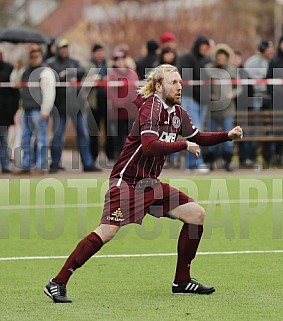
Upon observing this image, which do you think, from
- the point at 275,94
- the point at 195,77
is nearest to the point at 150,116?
the point at 195,77

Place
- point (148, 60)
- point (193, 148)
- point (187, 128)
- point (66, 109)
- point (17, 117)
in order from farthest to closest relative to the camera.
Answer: point (17, 117)
point (148, 60)
point (66, 109)
point (187, 128)
point (193, 148)

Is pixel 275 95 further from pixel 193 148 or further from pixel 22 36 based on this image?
pixel 193 148

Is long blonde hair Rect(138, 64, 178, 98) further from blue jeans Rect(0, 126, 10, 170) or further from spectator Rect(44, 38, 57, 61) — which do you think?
spectator Rect(44, 38, 57, 61)

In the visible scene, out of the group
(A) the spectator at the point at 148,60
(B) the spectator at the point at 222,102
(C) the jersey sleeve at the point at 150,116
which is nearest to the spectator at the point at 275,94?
(B) the spectator at the point at 222,102

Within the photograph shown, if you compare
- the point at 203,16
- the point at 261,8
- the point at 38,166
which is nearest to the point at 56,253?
the point at 38,166

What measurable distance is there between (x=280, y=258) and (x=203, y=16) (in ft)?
112

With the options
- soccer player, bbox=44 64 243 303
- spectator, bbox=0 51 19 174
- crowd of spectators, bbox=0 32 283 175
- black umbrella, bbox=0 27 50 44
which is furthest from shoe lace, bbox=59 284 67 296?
black umbrella, bbox=0 27 50 44

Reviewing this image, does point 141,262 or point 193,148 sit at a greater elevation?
point 193,148

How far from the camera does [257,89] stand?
19.5 meters

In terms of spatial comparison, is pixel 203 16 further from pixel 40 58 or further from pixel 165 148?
pixel 165 148

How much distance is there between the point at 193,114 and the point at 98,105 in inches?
82.7

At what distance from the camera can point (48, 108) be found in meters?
18.6

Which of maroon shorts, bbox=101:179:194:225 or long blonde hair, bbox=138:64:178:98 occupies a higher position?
long blonde hair, bbox=138:64:178:98

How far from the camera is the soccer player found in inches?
320
